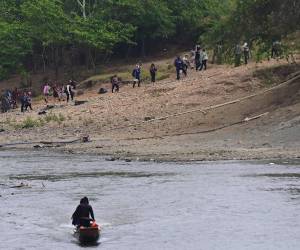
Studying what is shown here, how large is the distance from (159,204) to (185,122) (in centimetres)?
1949

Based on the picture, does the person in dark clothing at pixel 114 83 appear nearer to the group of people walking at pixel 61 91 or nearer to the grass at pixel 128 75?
the grass at pixel 128 75

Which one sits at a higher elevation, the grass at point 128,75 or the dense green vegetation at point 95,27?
the dense green vegetation at point 95,27

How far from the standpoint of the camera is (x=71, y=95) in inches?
2258

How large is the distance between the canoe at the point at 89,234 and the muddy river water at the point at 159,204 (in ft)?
0.66

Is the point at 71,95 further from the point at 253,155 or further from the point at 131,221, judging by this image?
the point at 131,221

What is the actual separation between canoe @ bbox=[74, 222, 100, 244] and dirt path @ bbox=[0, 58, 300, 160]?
1391 cm

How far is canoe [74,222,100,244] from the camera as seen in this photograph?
73.8 feet

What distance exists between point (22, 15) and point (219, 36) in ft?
94.9

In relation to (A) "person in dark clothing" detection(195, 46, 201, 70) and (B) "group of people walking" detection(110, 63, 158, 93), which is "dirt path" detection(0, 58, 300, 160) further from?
(A) "person in dark clothing" detection(195, 46, 201, 70)

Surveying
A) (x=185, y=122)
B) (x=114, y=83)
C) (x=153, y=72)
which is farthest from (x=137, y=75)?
(x=185, y=122)

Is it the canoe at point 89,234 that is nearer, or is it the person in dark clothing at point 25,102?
the canoe at point 89,234

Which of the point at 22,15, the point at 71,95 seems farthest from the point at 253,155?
the point at 22,15

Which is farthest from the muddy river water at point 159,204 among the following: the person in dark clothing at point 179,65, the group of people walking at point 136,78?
the group of people walking at point 136,78

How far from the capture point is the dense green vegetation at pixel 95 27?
63469 millimetres
